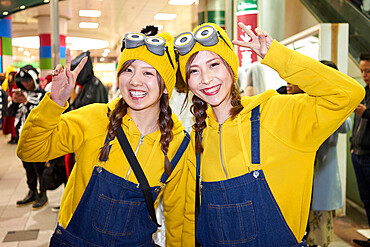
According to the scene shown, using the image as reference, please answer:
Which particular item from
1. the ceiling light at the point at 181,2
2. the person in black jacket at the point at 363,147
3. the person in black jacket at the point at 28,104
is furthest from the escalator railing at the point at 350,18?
the ceiling light at the point at 181,2

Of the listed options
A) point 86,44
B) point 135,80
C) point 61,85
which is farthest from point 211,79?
point 86,44

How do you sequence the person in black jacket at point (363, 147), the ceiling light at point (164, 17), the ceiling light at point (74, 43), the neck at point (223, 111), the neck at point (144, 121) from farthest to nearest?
1. the ceiling light at point (74, 43)
2. the ceiling light at point (164, 17)
3. the person in black jacket at point (363, 147)
4. the neck at point (144, 121)
5. the neck at point (223, 111)

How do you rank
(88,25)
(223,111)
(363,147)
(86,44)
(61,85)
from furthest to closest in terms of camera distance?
(86,44), (88,25), (363,147), (223,111), (61,85)

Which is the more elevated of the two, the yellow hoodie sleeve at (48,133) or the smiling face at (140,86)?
the smiling face at (140,86)

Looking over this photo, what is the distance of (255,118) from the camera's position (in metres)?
1.71

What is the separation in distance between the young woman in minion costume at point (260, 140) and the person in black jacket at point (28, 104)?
149 inches

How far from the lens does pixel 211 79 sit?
1.78 m

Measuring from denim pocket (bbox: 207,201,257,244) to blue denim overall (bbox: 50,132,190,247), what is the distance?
1.25 ft

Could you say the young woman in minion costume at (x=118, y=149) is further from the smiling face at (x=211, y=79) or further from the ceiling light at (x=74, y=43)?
the ceiling light at (x=74, y=43)

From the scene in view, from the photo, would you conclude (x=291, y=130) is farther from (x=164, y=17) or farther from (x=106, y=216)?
(x=164, y=17)

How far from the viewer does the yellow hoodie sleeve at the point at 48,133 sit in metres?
1.68

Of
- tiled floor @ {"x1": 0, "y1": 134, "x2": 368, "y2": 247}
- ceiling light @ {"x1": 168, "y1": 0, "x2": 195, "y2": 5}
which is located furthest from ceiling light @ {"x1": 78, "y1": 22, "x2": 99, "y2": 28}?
tiled floor @ {"x1": 0, "y1": 134, "x2": 368, "y2": 247}

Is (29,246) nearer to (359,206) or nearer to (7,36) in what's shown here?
(359,206)

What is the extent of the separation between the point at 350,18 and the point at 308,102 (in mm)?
4406
